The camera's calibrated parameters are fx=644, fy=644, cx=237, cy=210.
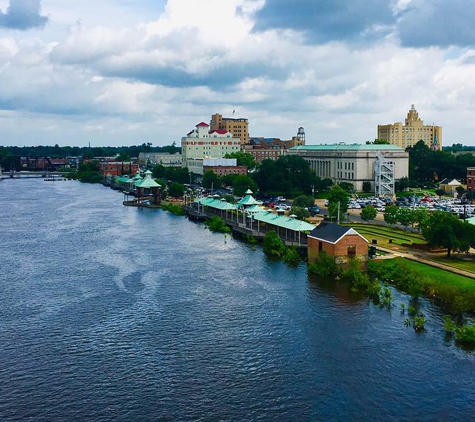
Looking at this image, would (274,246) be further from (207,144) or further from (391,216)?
(207,144)

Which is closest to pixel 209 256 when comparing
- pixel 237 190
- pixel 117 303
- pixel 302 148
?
pixel 117 303

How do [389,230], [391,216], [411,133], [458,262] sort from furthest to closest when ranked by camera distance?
[411,133]
[391,216]
[389,230]
[458,262]

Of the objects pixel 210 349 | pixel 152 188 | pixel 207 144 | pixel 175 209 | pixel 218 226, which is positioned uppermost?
pixel 207 144

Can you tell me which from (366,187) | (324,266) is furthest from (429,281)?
(366,187)

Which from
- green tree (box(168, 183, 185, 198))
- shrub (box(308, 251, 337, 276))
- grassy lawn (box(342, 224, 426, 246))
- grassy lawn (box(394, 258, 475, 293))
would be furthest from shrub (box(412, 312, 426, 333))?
green tree (box(168, 183, 185, 198))

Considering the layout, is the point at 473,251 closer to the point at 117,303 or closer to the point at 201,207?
the point at 117,303

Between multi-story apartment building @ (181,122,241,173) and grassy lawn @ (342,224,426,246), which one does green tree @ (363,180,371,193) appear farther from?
multi-story apartment building @ (181,122,241,173)
